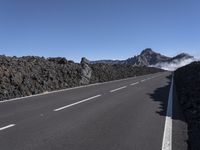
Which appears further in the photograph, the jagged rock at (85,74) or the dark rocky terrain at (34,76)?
the jagged rock at (85,74)

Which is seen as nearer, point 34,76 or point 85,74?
point 34,76

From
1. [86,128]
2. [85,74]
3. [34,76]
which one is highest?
[34,76]

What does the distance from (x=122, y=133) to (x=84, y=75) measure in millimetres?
25457

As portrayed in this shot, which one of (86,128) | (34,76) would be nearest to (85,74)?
(34,76)

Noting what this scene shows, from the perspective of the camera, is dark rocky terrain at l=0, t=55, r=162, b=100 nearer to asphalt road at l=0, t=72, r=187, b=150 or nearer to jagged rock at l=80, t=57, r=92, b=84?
jagged rock at l=80, t=57, r=92, b=84

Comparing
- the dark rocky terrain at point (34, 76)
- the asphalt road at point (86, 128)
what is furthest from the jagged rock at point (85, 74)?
the asphalt road at point (86, 128)

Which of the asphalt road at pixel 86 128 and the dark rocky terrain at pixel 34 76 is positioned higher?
the dark rocky terrain at pixel 34 76

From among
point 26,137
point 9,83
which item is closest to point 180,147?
point 26,137

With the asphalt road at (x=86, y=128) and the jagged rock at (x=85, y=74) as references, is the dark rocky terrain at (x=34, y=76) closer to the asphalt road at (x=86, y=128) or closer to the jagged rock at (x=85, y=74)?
the jagged rock at (x=85, y=74)

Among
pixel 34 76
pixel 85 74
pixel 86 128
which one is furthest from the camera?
pixel 85 74

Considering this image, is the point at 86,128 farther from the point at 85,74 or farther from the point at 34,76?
the point at 85,74

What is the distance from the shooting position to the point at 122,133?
854 centimetres

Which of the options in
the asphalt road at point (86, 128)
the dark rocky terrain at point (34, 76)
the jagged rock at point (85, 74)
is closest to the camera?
the asphalt road at point (86, 128)

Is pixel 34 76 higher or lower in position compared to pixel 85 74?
higher
